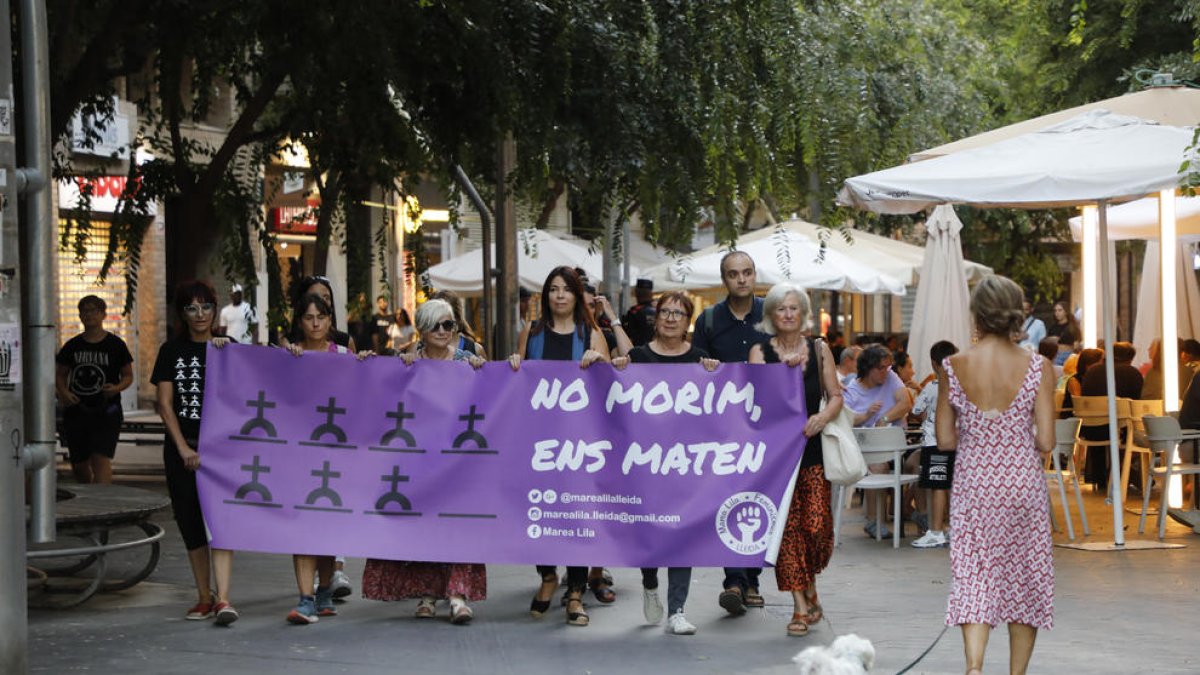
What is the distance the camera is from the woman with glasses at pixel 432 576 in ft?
30.5

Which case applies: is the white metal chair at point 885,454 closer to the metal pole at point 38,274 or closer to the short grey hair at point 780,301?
the short grey hair at point 780,301

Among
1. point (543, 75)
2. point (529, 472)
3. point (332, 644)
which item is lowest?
point (332, 644)

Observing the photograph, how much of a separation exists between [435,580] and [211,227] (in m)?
5.80

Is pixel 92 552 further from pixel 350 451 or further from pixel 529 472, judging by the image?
pixel 529 472

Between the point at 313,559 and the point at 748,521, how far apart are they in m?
2.32

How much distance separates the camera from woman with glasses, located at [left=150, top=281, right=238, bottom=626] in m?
9.30

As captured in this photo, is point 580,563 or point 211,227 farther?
point 211,227

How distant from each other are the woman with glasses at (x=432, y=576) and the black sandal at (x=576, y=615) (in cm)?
46

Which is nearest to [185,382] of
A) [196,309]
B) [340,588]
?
[196,309]

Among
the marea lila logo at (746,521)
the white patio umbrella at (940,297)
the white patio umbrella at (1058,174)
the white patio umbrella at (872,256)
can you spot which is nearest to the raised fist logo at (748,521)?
the marea lila logo at (746,521)

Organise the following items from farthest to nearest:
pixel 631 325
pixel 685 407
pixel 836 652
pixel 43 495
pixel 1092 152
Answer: pixel 631 325 < pixel 1092 152 < pixel 685 407 < pixel 43 495 < pixel 836 652

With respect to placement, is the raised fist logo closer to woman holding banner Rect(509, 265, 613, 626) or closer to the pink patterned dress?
woman holding banner Rect(509, 265, 613, 626)

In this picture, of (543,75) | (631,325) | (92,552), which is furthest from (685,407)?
(631,325)

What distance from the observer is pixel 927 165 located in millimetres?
12430
